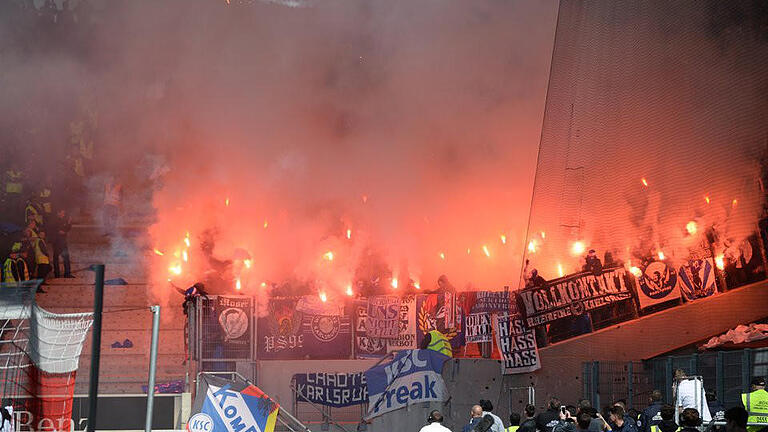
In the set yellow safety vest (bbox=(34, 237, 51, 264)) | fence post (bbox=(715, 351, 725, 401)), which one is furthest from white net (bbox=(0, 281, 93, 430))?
fence post (bbox=(715, 351, 725, 401))

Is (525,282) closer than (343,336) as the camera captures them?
Yes

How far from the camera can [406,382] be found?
13.8 meters

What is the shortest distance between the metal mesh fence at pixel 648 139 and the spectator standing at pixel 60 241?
32.8 feet

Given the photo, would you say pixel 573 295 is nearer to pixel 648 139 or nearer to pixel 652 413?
pixel 648 139

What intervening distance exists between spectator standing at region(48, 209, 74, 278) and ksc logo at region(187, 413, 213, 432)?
32.4 feet

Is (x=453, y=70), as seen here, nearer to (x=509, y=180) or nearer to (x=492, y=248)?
(x=509, y=180)

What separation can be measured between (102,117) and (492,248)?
32.2 feet

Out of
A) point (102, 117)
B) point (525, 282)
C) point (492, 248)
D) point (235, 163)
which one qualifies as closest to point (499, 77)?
point (492, 248)

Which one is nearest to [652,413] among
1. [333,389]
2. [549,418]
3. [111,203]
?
[549,418]

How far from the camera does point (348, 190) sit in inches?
859

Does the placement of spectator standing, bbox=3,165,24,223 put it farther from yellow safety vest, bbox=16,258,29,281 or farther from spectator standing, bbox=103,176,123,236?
spectator standing, bbox=103,176,123,236

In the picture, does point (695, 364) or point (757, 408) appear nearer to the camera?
point (757, 408)

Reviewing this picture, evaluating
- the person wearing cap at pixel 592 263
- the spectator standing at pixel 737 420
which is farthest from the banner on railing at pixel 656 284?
the spectator standing at pixel 737 420

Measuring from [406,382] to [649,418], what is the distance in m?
4.98
